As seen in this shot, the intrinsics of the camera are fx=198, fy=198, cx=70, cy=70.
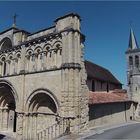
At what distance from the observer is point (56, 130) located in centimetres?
1631

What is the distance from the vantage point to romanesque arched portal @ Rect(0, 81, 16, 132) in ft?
73.9

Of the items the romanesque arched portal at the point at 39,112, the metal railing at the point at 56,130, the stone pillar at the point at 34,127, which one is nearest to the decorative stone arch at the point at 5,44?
the romanesque arched portal at the point at 39,112

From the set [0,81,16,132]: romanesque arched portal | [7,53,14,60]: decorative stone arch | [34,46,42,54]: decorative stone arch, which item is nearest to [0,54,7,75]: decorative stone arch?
[7,53,14,60]: decorative stone arch

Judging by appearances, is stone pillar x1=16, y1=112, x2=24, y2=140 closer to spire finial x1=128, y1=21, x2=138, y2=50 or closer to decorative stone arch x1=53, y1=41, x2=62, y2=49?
decorative stone arch x1=53, y1=41, x2=62, y2=49

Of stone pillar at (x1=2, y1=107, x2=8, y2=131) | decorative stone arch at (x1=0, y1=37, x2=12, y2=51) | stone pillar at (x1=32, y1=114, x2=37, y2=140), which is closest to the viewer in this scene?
stone pillar at (x1=32, y1=114, x2=37, y2=140)

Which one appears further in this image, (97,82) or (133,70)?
(133,70)

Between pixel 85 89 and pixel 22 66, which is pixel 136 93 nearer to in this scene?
pixel 85 89

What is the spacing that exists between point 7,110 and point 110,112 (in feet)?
39.3

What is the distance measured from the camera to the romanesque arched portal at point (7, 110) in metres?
22.5

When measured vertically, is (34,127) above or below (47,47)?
below

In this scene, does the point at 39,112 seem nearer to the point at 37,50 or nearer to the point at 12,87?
the point at 12,87

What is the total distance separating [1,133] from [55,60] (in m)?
10.8

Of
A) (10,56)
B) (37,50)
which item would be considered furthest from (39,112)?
(10,56)

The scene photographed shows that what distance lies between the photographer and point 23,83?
64.2ft
